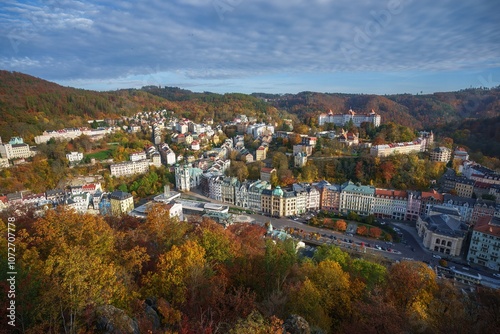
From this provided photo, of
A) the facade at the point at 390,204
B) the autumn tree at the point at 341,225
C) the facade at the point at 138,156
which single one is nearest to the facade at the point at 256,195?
the autumn tree at the point at 341,225

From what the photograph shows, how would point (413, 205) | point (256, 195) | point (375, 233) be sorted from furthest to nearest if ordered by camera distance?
point (256, 195) < point (413, 205) < point (375, 233)

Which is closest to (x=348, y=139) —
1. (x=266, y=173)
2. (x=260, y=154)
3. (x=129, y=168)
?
(x=260, y=154)

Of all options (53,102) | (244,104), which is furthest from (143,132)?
(244,104)

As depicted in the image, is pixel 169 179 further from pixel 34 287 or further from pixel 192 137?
pixel 34 287

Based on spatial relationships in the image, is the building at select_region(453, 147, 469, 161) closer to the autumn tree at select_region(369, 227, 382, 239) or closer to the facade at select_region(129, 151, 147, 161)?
the autumn tree at select_region(369, 227, 382, 239)

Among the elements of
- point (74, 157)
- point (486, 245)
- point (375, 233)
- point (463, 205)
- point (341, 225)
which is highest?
point (74, 157)

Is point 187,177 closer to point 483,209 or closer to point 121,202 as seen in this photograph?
point 121,202
